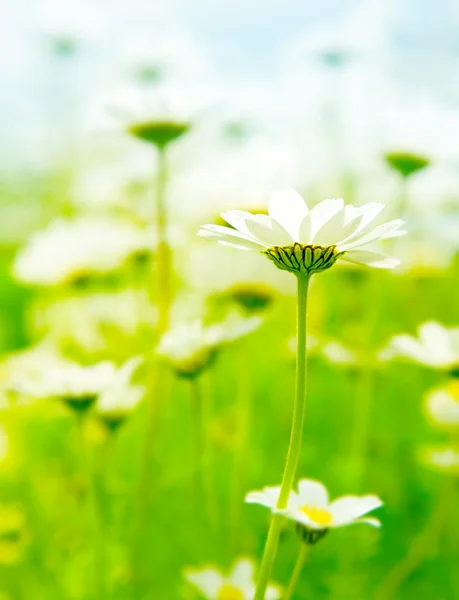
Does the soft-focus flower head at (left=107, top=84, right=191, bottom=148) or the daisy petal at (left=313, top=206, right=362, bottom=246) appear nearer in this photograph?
the daisy petal at (left=313, top=206, right=362, bottom=246)

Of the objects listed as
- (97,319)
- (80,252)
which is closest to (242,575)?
(80,252)

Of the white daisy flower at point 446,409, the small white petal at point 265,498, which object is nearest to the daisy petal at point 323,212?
the small white petal at point 265,498

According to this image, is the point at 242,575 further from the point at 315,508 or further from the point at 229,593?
the point at 315,508

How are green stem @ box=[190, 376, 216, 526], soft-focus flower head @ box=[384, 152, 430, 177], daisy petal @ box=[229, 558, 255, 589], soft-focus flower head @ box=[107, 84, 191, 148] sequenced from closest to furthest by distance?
1. daisy petal @ box=[229, 558, 255, 589]
2. green stem @ box=[190, 376, 216, 526]
3. soft-focus flower head @ box=[107, 84, 191, 148]
4. soft-focus flower head @ box=[384, 152, 430, 177]

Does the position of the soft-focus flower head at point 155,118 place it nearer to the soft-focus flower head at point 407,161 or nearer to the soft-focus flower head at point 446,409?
the soft-focus flower head at point 407,161

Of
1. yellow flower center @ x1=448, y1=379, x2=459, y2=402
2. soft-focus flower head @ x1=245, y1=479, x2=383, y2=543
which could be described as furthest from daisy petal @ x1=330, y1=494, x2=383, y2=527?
yellow flower center @ x1=448, y1=379, x2=459, y2=402

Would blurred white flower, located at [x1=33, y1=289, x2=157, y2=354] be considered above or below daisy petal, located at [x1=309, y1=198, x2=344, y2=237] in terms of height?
below

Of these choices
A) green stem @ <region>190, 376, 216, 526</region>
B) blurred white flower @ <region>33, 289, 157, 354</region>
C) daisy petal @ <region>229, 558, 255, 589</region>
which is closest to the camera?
daisy petal @ <region>229, 558, 255, 589</region>

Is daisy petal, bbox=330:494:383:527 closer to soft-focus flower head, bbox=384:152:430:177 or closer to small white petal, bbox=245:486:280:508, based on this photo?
small white petal, bbox=245:486:280:508

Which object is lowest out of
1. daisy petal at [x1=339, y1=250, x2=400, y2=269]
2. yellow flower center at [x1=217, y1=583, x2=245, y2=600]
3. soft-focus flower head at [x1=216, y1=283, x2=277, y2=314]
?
yellow flower center at [x1=217, y1=583, x2=245, y2=600]
